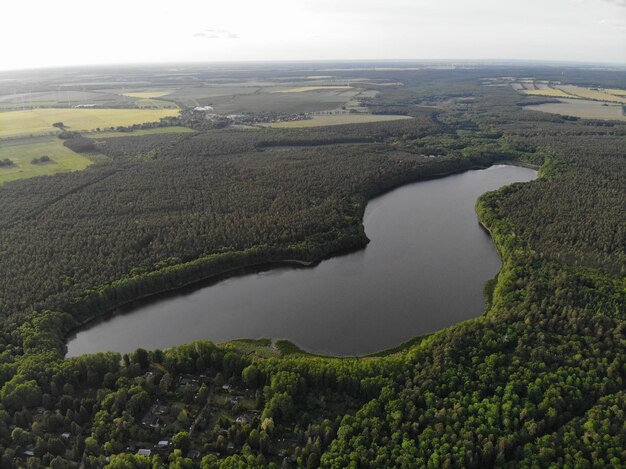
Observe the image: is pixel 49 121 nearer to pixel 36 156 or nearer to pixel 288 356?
pixel 36 156

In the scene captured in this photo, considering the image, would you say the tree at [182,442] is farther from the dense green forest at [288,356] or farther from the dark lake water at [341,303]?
the dark lake water at [341,303]

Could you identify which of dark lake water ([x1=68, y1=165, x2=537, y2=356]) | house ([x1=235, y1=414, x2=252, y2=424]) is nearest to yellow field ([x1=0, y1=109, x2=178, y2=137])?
dark lake water ([x1=68, y1=165, x2=537, y2=356])

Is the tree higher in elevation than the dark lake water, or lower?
lower

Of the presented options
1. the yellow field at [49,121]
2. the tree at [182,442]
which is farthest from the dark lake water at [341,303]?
the yellow field at [49,121]

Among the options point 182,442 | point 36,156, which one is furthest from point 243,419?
point 36,156

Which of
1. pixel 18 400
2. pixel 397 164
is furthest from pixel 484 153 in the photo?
pixel 18 400

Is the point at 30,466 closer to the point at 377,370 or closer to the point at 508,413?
the point at 377,370

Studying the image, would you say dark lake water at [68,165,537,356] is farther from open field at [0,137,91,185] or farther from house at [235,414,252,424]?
open field at [0,137,91,185]
